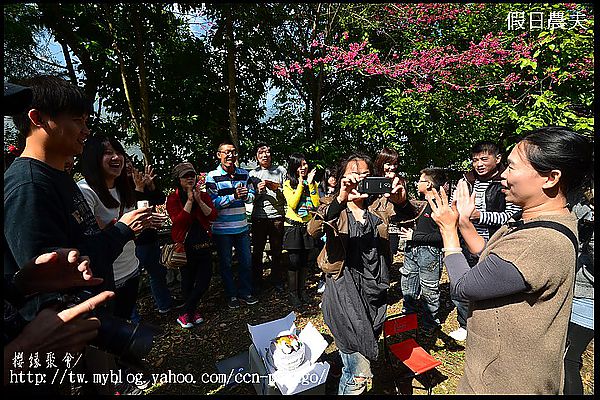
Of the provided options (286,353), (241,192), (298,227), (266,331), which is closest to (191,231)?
(241,192)

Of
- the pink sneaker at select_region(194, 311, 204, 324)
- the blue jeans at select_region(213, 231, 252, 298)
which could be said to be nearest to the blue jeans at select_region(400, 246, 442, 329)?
the blue jeans at select_region(213, 231, 252, 298)

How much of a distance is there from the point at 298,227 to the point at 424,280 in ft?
5.56

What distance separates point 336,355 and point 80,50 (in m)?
5.85

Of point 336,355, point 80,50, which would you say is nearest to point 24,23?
point 80,50

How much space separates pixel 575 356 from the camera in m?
2.38

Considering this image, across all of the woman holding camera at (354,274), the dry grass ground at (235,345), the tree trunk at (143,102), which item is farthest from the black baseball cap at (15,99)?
the tree trunk at (143,102)

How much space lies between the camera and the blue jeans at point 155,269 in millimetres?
3641

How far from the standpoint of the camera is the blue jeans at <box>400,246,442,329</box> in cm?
358

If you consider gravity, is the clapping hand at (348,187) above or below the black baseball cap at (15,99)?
below

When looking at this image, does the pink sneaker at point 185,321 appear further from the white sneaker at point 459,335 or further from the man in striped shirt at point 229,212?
the white sneaker at point 459,335

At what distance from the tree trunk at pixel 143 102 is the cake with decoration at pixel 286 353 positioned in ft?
14.3

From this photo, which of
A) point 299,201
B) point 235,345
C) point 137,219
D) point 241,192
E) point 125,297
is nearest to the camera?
point 137,219

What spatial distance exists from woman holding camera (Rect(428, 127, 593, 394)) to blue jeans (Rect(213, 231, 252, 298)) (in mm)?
3120

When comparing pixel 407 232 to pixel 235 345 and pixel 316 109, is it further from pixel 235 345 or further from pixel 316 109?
pixel 316 109
